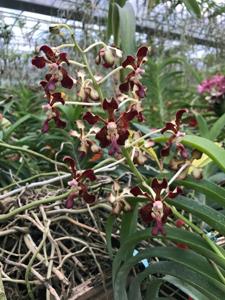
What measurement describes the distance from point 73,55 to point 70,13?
0.25 meters

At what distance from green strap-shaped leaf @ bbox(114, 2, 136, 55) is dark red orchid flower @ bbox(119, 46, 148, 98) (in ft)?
0.66

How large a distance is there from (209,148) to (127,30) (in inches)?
12.8

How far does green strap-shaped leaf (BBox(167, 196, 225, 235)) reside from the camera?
31.8 inches

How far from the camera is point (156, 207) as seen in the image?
74 cm

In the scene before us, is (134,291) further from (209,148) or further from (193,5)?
(193,5)

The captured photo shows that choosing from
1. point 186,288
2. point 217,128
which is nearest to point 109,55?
point 186,288

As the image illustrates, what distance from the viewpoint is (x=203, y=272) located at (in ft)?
2.61

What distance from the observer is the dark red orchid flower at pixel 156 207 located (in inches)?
28.9

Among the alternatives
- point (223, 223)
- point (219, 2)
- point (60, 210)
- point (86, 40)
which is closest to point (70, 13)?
point (86, 40)

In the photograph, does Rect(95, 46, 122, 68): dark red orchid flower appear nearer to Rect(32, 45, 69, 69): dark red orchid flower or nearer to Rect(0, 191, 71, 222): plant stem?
Rect(32, 45, 69, 69): dark red orchid flower

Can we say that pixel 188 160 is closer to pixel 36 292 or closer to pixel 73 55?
pixel 36 292

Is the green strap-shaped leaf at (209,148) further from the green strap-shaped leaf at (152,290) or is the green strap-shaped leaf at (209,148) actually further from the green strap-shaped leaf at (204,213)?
the green strap-shaped leaf at (152,290)

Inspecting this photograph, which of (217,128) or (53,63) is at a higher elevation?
(53,63)

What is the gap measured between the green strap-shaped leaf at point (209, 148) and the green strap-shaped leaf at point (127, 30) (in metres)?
0.27
